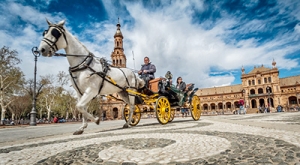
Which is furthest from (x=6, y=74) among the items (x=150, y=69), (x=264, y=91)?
(x=264, y=91)

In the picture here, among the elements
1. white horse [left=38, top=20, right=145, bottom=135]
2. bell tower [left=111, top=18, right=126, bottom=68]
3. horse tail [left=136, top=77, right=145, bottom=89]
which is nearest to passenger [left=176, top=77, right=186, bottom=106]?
horse tail [left=136, top=77, right=145, bottom=89]

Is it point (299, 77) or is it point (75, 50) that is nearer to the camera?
point (75, 50)

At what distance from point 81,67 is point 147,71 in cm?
324

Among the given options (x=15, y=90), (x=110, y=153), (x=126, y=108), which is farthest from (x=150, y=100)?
(x=15, y=90)

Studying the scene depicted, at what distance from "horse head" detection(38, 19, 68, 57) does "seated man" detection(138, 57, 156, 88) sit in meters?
3.51

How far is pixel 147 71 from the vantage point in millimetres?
7766

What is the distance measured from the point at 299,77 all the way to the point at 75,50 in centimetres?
8664

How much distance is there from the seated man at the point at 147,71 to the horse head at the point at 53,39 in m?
3.51

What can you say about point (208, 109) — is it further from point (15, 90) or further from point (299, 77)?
point (15, 90)

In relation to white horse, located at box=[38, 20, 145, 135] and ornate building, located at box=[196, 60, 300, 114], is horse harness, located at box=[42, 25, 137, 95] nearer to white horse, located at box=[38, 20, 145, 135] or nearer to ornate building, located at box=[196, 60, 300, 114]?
white horse, located at box=[38, 20, 145, 135]

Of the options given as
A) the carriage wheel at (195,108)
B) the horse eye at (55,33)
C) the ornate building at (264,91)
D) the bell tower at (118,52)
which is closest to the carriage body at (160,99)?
the carriage wheel at (195,108)

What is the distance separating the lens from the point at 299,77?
6925 centimetres

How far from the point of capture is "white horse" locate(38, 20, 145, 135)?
470cm

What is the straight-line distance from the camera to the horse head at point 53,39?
455 cm
